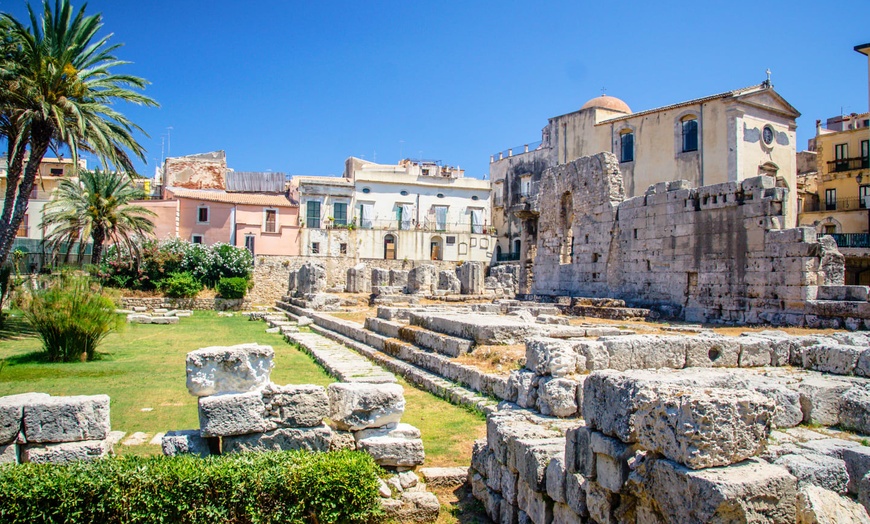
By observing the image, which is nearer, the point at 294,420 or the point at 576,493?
the point at 576,493

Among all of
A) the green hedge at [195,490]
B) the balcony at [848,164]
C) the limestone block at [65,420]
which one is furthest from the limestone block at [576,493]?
the balcony at [848,164]

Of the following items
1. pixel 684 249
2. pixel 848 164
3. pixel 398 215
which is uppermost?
pixel 848 164

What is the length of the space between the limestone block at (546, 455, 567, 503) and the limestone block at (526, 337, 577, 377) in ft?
6.41

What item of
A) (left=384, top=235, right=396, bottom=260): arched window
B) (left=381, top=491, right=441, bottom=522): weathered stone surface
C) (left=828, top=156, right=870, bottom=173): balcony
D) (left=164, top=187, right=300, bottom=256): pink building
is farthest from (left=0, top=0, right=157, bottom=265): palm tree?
(left=828, top=156, right=870, bottom=173): balcony

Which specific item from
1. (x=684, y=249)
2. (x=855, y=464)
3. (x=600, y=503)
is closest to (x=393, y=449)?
(x=600, y=503)

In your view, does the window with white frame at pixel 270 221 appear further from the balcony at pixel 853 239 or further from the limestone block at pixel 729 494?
the limestone block at pixel 729 494

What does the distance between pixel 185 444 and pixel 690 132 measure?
29085mm

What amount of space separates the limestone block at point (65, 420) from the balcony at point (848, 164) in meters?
39.5

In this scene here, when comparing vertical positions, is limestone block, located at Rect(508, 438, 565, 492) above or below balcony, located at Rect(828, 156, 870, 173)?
below

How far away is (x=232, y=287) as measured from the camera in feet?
104

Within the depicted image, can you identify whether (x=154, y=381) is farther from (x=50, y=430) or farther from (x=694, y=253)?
(x=694, y=253)

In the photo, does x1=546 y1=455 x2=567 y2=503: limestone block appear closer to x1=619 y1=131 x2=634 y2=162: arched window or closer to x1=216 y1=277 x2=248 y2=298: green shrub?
x1=216 y1=277 x2=248 y2=298: green shrub

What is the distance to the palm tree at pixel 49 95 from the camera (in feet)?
54.9

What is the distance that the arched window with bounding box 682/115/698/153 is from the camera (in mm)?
29250
